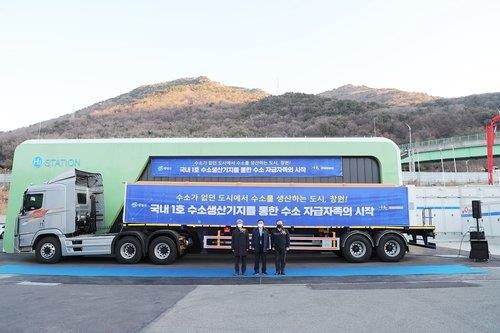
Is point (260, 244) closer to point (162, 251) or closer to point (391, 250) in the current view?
point (162, 251)

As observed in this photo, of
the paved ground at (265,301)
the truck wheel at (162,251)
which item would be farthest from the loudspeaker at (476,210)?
the truck wheel at (162,251)

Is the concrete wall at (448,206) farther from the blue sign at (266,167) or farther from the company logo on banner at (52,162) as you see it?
the company logo on banner at (52,162)

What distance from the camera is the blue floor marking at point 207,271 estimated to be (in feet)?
45.7

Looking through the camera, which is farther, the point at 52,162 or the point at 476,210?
the point at 52,162

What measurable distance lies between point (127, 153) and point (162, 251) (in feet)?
15.0

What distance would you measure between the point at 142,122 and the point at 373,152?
271 ft

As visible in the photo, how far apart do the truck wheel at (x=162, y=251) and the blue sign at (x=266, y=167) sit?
10.3ft

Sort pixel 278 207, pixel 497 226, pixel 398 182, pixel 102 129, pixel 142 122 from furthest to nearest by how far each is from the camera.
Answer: pixel 142 122 → pixel 102 129 → pixel 497 226 → pixel 398 182 → pixel 278 207

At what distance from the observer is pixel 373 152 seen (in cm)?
1823

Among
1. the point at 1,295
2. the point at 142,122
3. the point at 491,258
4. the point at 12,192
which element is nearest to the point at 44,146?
the point at 12,192

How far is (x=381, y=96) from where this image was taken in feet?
542

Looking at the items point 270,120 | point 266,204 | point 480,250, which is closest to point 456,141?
point 270,120

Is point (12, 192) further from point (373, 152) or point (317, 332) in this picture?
point (317, 332)

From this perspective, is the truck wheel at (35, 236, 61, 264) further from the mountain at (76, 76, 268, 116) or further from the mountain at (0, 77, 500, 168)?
the mountain at (76, 76, 268, 116)
